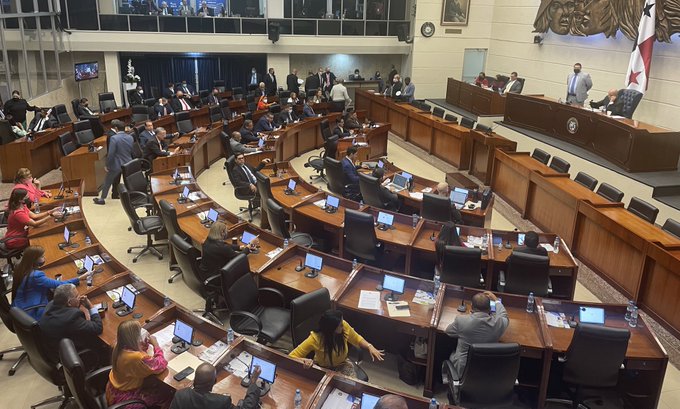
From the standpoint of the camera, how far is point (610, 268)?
784 centimetres

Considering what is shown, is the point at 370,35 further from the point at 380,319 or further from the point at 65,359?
the point at 65,359

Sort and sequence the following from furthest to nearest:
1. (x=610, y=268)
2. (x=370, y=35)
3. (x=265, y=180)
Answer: (x=370, y=35), (x=265, y=180), (x=610, y=268)

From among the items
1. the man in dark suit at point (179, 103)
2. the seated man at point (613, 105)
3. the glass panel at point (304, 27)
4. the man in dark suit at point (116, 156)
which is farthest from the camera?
the glass panel at point (304, 27)

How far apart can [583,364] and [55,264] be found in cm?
561

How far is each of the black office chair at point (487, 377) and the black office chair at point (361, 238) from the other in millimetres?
2751

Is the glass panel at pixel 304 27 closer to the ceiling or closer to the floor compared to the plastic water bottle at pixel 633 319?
closer to the ceiling

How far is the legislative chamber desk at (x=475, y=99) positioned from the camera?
54.1ft

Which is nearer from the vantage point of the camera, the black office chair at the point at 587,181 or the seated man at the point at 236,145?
the black office chair at the point at 587,181

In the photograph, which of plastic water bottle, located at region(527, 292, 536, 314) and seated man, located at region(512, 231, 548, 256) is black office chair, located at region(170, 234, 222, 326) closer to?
plastic water bottle, located at region(527, 292, 536, 314)

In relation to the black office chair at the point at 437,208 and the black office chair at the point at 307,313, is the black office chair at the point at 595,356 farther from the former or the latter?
the black office chair at the point at 437,208

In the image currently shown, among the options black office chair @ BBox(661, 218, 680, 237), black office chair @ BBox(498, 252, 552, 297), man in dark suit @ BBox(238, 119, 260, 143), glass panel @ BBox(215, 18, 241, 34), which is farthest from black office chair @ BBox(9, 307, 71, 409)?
glass panel @ BBox(215, 18, 241, 34)

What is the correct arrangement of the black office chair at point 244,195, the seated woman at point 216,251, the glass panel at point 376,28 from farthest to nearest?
the glass panel at point 376,28
the black office chair at point 244,195
the seated woman at point 216,251

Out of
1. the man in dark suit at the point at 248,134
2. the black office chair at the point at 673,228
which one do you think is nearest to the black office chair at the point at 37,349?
the black office chair at the point at 673,228

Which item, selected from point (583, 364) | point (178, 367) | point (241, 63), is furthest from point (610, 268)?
point (241, 63)
